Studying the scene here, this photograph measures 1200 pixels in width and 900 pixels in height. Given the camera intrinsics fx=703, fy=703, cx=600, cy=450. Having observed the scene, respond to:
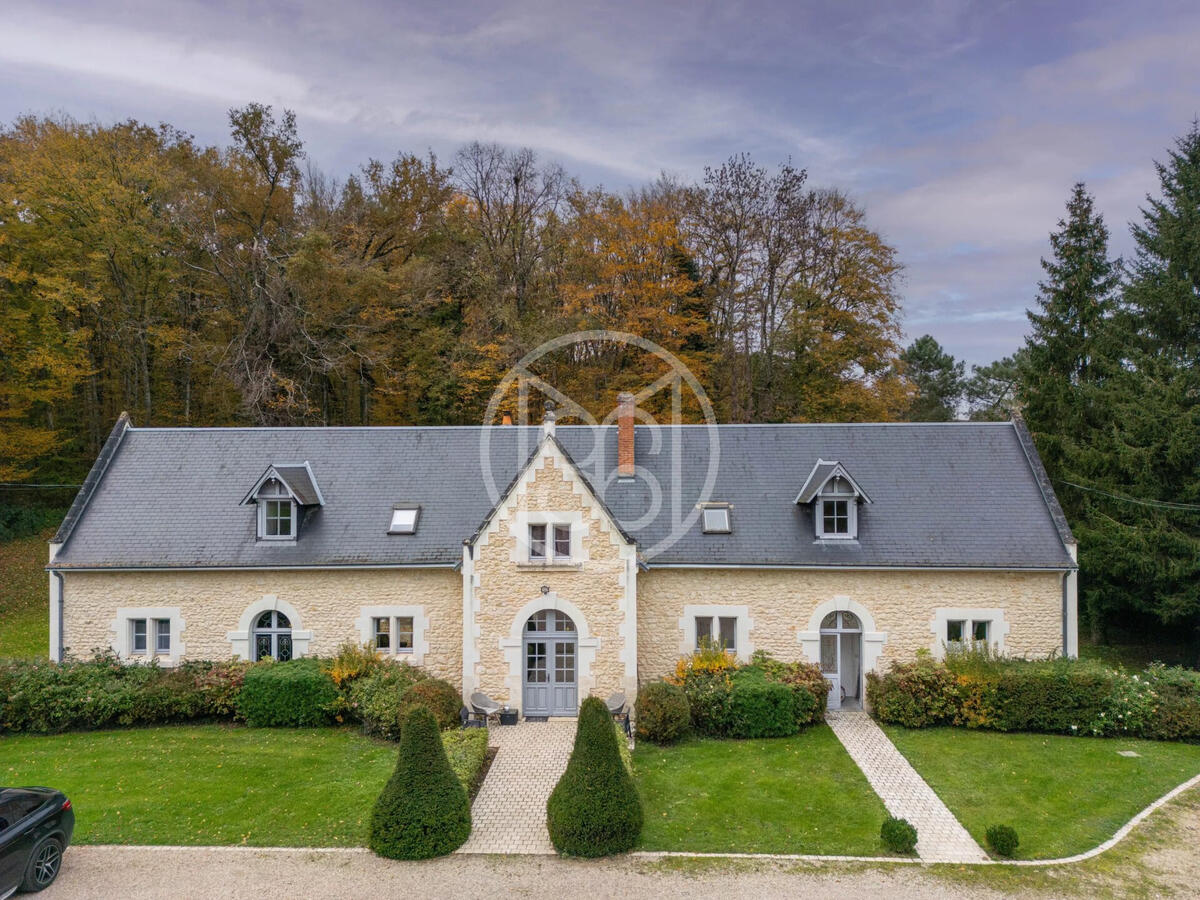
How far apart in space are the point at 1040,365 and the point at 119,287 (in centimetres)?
3877

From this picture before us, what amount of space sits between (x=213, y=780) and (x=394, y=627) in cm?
527

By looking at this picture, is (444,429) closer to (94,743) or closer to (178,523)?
(178,523)

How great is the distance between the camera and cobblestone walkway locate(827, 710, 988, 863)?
37.9ft

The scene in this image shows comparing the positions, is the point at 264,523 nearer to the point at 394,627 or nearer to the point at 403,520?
the point at 403,520

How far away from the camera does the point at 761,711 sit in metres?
16.1

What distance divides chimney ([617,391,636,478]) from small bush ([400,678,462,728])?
7418 millimetres

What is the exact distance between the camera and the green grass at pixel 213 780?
12.0 m

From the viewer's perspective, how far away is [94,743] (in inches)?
625

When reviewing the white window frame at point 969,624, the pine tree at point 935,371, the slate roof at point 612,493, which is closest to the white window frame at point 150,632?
the slate roof at point 612,493

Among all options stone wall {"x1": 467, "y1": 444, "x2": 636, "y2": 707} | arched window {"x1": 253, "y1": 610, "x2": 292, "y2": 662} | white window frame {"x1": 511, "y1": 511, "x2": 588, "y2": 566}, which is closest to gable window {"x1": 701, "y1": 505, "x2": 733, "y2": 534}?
stone wall {"x1": 467, "y1": 444, "x2": 636, "y2": 707}

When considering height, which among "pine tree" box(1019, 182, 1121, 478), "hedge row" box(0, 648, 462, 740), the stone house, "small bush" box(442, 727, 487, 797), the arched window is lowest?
"small bush" box(442, 727, 487, 797)

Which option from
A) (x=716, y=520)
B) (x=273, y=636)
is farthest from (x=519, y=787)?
(x=273, y=636)

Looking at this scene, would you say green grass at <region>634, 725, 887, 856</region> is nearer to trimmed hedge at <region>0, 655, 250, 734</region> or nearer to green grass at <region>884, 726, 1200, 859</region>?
green grass at <region>884, 726, 1200, 859</region>

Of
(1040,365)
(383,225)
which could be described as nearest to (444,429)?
(383,225)
